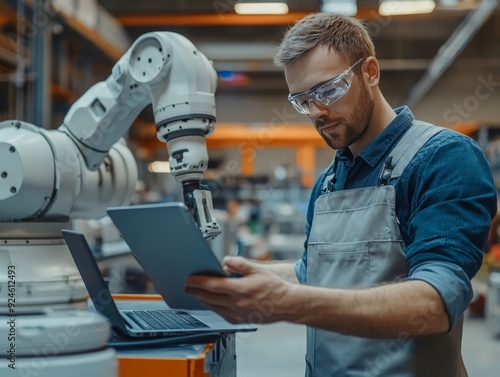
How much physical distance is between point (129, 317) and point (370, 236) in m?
0.59

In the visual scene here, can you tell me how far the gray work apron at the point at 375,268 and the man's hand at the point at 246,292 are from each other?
0.34 m

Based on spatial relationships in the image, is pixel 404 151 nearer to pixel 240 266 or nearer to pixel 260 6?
pixel 240 266

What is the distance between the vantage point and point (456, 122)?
384 inches

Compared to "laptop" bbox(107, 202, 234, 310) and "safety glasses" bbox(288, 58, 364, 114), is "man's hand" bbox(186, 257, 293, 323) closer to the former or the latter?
"laptop" bbox(107, 202, 234, 310)

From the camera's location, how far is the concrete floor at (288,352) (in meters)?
4.39

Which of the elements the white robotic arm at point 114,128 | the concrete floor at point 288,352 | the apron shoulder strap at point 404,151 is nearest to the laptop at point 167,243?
the white robotic arm at point 114,128

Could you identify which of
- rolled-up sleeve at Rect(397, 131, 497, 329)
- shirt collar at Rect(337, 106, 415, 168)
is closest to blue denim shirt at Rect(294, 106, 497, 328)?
rolled-up sleeve at Rect(397, 131, 497, 329)

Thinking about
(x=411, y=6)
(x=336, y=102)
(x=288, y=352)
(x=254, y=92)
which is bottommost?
(x=288, y=352)

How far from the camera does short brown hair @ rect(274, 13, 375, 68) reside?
140 centimetres

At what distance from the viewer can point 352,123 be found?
4.67ft

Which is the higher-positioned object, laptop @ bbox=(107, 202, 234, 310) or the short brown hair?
the short brown hair

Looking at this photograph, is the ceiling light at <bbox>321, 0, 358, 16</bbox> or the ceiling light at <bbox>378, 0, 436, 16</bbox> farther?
the ceiling light at <bbox>321, 0, 358, 16</bbox>

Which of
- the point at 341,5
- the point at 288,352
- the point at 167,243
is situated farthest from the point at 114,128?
the point at 341,5

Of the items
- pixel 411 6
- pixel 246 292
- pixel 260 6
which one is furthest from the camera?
pixel 260 6
